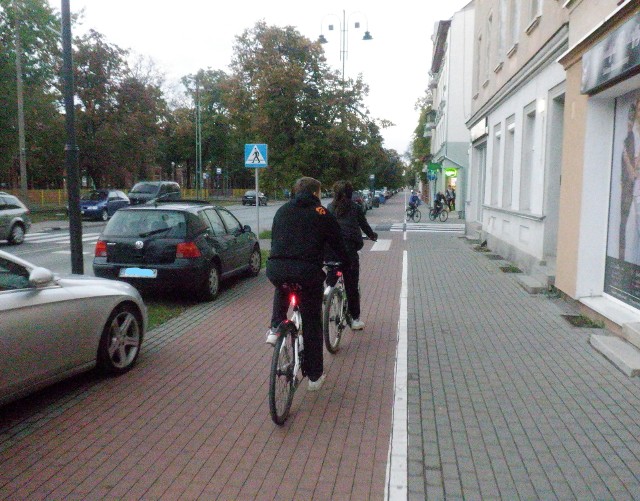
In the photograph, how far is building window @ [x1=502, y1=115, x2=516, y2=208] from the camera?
16.8 metres

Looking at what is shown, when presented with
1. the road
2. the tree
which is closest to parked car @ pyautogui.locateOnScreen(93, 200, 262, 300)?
the road

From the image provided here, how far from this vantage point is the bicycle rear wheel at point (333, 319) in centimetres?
669

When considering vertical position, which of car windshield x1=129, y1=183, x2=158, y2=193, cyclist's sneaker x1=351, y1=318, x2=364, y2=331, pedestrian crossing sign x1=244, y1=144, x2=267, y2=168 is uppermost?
pedestrian crossing sign x1=244, y1=144, x2=267, y2=168

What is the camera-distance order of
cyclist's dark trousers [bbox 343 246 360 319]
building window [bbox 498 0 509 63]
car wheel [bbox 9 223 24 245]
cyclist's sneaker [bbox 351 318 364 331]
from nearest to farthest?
cyclist's dark trousers [bbox 343 246 360 319] → cyclist's sneaker [bbox 351 318 364 331] → building window [bbox 498 0 509 63] → car wheel [bbox 9 223 24 245]

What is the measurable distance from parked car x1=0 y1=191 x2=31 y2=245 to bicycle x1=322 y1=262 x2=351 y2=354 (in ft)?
49.8

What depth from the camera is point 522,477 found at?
3.95m

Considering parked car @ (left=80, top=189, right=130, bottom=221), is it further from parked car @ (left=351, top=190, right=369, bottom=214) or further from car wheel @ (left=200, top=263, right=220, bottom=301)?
car wheel @ (left=200, top=263, right=220, bottom=301)

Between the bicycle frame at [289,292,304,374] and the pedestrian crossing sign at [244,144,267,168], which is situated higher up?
the pedestrian crossing sign at [244,144,267,168]

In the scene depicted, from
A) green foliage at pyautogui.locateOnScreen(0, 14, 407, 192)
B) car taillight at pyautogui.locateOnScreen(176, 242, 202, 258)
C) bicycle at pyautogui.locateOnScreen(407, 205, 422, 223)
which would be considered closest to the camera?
car taillight at pyautogui.locateOnScreen(176, 242, 202, 258)

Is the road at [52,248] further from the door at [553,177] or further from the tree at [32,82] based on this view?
the door at [553,177]

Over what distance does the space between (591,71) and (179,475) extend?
7235mm

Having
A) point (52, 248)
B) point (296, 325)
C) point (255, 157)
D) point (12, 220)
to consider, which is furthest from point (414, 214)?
point (296, 325)

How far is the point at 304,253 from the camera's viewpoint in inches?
197

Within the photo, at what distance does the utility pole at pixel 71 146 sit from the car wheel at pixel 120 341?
263 cm
